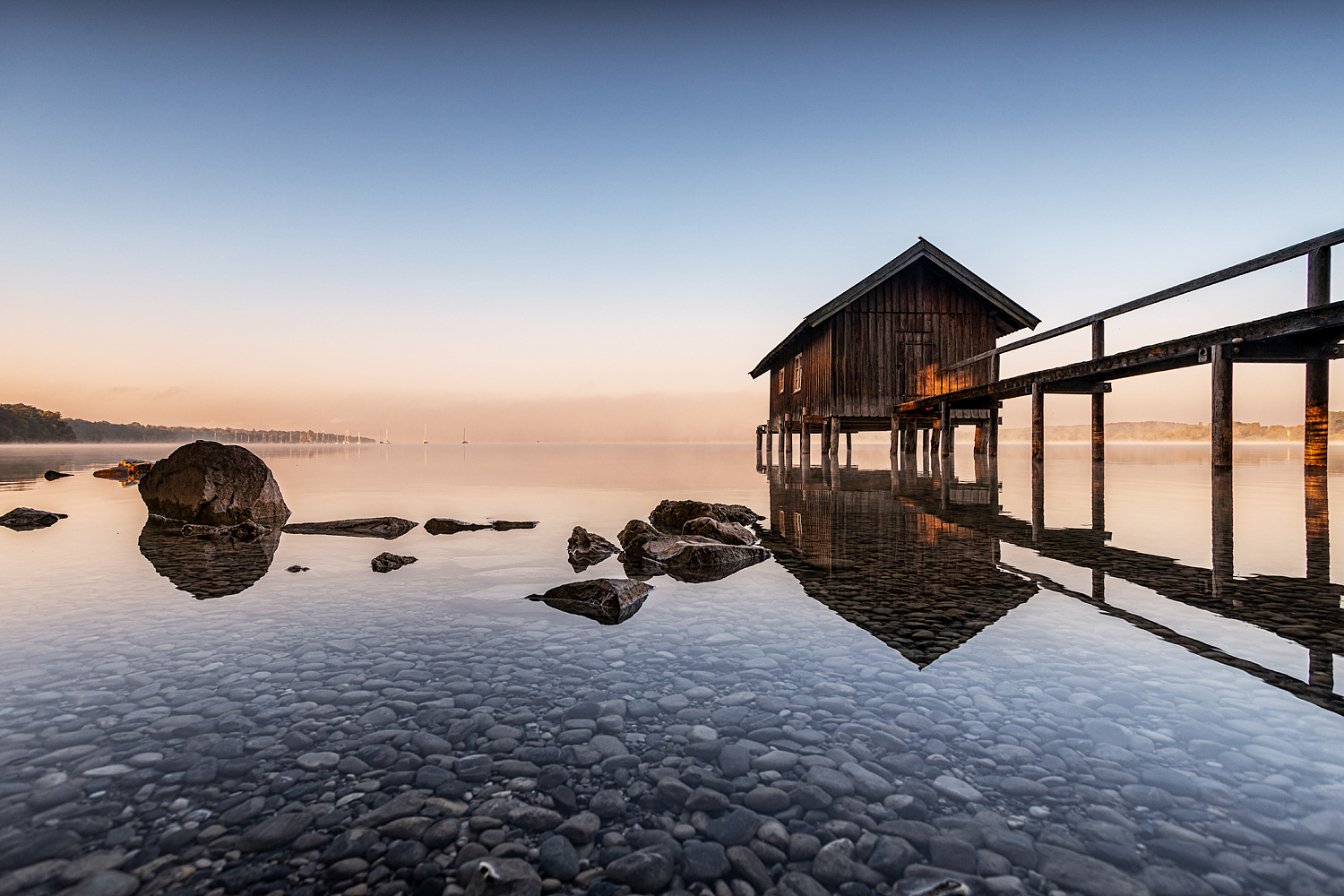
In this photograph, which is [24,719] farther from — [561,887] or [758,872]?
[758,872]

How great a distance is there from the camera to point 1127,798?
2.44 meters

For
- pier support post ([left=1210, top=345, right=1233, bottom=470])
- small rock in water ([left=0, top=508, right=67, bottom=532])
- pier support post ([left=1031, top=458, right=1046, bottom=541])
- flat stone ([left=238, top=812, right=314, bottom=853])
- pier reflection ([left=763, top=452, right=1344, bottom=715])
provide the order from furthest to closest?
small rock in water ([left=0, top=508, right=67, bottom=532])
pier support post ([left=1210, top=345, right=1233, bottom=470])
pier support post ([left=1031, top=458, right=1046, bottom=541])
pier reflection ([left=763, top=452, right=1344, bottom=715])
flat stone ([left=238, top=812, right=314, bottom=853])

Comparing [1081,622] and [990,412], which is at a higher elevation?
[990,412]

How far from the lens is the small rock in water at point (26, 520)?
1098 cm

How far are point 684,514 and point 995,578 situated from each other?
5.18m

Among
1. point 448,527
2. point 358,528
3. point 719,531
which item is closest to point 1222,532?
point 719,531

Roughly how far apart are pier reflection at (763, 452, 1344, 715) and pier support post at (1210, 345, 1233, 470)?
17.4 inches

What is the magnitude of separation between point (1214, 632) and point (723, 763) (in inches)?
159

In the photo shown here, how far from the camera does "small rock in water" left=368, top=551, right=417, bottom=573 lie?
7.41 metres

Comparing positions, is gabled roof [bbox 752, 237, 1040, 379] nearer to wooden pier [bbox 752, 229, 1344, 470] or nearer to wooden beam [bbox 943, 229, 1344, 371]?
wooden pier [bbox 752, 229, 1344, 470]

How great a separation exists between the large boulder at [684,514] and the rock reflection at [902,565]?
0.86m

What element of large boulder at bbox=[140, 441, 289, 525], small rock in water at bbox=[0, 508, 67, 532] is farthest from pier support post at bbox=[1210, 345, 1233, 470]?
small rock in water at bbox=[0, 508, 67, 532]

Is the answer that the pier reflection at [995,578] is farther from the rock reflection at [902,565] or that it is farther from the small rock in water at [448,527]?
the small rock in water at [448,527]

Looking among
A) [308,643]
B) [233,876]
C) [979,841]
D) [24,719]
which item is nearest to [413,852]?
[233,876]
